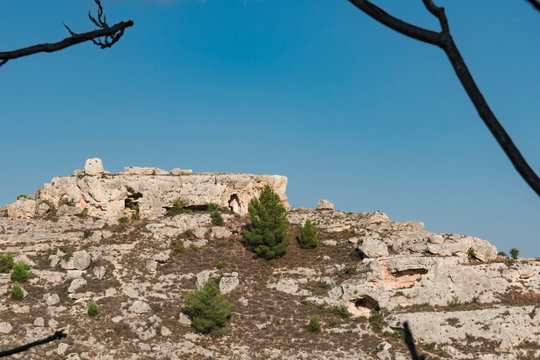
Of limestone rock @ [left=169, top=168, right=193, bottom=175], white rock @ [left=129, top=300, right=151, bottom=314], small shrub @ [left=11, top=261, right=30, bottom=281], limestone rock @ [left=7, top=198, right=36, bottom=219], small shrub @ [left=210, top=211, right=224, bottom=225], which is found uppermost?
limestone rock @ [left=169, top=168, right=193, bottom=175]

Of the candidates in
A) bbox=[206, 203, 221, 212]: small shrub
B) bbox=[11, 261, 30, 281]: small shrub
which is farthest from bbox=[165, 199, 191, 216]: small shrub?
bbox=[11, 261, 30, 281]: small shrub

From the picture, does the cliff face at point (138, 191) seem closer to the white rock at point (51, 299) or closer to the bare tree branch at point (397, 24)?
the white rock at point (51, 299)

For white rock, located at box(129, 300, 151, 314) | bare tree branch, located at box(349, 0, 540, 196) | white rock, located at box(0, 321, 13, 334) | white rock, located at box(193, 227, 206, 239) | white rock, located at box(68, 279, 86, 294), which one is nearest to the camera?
bare tree branch, located at box(349, 0, 540, 196)

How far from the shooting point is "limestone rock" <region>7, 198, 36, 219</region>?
164ft

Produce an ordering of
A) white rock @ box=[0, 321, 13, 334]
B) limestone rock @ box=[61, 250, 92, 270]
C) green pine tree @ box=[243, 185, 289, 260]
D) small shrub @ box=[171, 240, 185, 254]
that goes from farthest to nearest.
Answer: small shrub @ box=[171, 240, 185, 254] → green pine tree @ box=[243, 185, 289, 260] → limestone rock @ box=[61, 250, 92, 270] → white rock @ box=[0, 321, 13, 334]

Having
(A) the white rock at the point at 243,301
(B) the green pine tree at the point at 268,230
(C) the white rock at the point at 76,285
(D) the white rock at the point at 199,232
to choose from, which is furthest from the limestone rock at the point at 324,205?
(C) the white rock at the point at 76,285

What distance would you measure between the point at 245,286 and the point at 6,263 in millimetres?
19989

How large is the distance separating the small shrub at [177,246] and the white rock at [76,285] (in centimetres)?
927

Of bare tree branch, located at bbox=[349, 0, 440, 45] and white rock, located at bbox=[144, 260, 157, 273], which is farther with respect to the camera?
white rock, located at bbox=[144, 260, 157, 273]

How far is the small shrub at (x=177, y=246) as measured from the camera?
46544 millimetres

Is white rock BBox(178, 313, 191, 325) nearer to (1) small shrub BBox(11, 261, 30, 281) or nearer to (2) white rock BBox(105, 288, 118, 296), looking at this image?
(2) white rock BBox(105, 288, 118, 296)

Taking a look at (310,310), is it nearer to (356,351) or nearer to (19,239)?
(356,351)

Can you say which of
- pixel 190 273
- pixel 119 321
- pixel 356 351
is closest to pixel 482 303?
pixel 356 351

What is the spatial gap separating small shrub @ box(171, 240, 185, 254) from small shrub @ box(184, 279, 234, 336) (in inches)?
399
